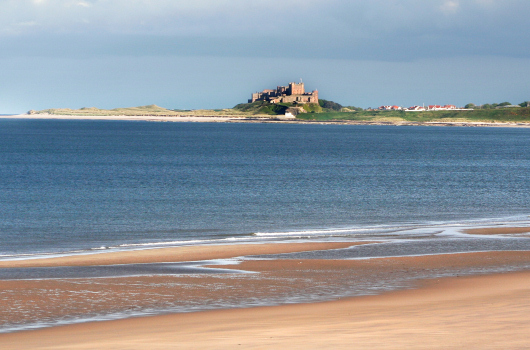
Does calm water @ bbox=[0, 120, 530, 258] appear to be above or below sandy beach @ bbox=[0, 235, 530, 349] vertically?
below

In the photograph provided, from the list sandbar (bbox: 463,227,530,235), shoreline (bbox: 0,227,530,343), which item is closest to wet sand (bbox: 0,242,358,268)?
shoreline (bbox: 0,227,530,343)

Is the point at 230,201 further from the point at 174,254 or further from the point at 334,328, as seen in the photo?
the point at 334,328

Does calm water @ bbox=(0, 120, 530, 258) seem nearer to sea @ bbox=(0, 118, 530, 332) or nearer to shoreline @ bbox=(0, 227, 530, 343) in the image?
sea @ bbox=(0, 118, 530, 332)

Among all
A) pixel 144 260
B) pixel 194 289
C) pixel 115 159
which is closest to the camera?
pixel 194 289

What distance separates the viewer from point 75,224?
93.0 feet

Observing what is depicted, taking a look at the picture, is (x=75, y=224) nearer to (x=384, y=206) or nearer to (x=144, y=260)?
(x=144, y=260)

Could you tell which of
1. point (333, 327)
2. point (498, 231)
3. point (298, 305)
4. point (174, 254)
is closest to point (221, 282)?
point (298, 305)

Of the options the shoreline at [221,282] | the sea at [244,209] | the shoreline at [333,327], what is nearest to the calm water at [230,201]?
the sea at [244,209]

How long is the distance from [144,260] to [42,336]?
881cm

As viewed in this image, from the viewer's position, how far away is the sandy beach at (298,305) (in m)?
10.2

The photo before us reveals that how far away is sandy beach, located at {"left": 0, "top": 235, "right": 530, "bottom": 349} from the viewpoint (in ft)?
33.6

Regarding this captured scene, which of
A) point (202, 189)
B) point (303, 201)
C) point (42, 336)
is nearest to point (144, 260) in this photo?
point (42, 336)

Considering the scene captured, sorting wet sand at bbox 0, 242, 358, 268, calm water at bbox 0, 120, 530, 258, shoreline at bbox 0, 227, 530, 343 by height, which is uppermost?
shoreline at bbox 0, 227, 530, 343

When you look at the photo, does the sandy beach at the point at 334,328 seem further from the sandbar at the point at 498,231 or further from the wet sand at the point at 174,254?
the sandbar at the point at 498,231
